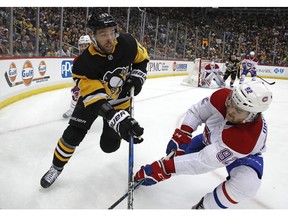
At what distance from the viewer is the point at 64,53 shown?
6.46m

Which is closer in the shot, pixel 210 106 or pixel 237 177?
pixel 237 177

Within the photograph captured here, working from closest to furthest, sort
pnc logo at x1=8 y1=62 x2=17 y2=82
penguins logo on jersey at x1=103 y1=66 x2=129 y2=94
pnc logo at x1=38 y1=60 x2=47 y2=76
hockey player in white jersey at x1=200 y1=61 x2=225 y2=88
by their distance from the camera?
1. penguins logo on jersey at x1=103 y1=66 x2=129 y2=94
2. pnc logo at x1=8 y1=62 x2=17 y2=82
3. pnc logo at x1=38 y1=60 x2=47 y2=76
4. hockey player in white jersey at x1=200 y1=61 x2=225 y2=88

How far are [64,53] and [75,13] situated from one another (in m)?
1.47

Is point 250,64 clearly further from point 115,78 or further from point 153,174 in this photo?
point 153,174

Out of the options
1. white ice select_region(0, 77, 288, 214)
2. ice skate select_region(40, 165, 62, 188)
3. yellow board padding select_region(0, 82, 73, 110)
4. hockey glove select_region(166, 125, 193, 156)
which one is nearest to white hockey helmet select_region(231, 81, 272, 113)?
hockey glove select_region(166, 125, 193, 156)

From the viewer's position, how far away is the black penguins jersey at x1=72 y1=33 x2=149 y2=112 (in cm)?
180

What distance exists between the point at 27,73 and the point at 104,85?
339cm

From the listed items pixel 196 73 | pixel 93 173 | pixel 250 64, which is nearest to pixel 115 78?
pixel 93 173

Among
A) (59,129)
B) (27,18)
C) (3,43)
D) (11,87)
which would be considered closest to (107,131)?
(59,129)

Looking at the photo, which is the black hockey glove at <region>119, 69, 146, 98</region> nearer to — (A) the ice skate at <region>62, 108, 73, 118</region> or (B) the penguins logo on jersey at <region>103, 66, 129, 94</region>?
(B) the penguins logo on jersey at <region>103, 66, 129, 94</region>

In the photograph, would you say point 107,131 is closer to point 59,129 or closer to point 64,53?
point 59,129

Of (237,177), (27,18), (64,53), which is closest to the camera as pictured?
(237,177)

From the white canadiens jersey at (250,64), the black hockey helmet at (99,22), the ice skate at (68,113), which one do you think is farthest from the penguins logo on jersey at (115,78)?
the white canadiens jersey at (250,64)

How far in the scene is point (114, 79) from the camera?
1.98 metres
